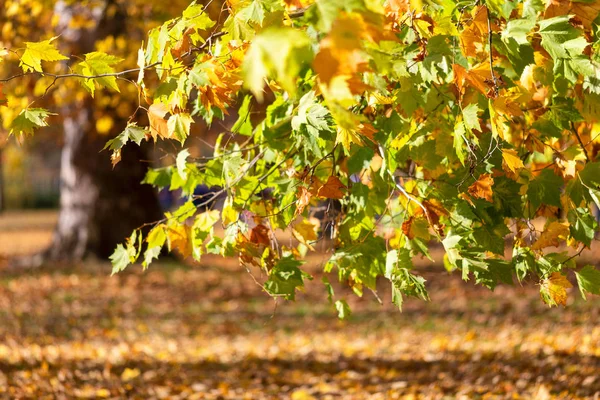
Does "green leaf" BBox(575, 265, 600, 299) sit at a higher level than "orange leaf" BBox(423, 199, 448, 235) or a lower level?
lower

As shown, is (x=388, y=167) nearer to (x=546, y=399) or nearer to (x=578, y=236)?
(x=578, y=236)

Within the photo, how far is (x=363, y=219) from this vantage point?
3.19 meters

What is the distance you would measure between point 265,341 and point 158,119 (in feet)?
18.6

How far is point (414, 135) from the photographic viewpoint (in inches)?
112

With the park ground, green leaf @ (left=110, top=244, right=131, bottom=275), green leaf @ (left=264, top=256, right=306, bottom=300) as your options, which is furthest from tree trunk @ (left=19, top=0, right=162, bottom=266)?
green leaf @ (left=264, top=256, right=306, bottom=300)

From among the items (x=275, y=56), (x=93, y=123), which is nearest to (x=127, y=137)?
(x=275, y=56)

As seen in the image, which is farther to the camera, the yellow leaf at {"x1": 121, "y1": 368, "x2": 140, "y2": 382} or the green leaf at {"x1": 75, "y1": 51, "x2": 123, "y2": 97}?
the yellow leaf at {"x1": 121, "y1": 368, "x2": 140, "y2": 382}

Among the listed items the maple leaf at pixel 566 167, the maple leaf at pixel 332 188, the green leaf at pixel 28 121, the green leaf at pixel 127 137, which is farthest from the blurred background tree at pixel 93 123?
the maple leaf at pixel 566 167

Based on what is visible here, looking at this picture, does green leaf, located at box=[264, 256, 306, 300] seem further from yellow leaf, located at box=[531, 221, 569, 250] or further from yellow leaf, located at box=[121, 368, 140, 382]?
yellow leaf, located at box=[121, 368, 140, 382]

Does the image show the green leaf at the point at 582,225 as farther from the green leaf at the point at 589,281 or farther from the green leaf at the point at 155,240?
the green leaf at the point at 155,240

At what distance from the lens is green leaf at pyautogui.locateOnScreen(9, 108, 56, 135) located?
2.75 meters

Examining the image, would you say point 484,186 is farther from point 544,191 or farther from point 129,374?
point 129,374

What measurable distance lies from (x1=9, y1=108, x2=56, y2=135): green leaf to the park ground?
134 centimetres

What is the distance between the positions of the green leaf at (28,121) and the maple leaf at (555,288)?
2.14 metres
